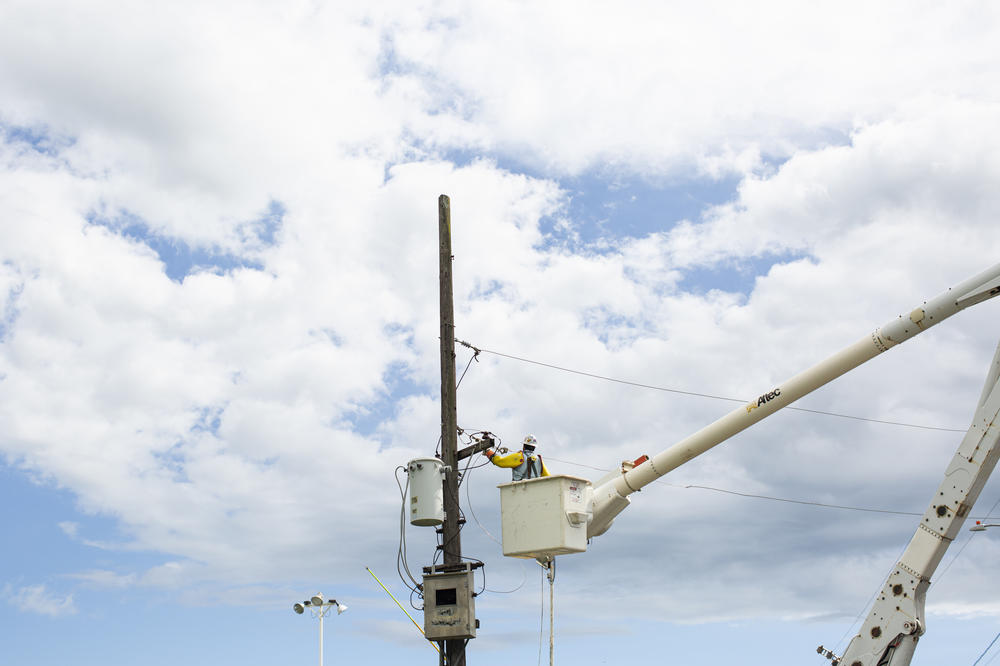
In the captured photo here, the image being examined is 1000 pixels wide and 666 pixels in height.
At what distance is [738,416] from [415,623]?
6867 millimetres

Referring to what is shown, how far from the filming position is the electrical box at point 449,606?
17.0m

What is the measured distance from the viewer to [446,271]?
18.9m

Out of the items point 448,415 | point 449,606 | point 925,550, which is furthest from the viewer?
point 448,415

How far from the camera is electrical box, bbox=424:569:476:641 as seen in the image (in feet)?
55.7

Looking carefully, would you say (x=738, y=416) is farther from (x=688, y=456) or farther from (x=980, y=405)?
(x=980, y=405)

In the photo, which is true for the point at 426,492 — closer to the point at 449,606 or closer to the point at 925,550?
the point at 449,606

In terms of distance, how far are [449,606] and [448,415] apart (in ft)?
11.2

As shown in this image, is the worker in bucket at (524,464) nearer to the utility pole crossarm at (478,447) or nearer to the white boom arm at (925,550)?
the utility pole crossarm at (478,447)

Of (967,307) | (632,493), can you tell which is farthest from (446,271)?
(967,307)

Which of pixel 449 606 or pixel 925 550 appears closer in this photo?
pixel 925 550

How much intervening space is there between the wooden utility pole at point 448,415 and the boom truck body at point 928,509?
1.45 m

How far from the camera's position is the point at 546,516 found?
16.1 metres

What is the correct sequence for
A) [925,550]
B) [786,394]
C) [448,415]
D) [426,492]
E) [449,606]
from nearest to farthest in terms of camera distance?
[925,550] < [786,394] < [449,606] < [426,492] < [448,415]

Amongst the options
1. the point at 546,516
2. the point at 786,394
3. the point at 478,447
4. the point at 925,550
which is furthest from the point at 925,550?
the point at 478,447
